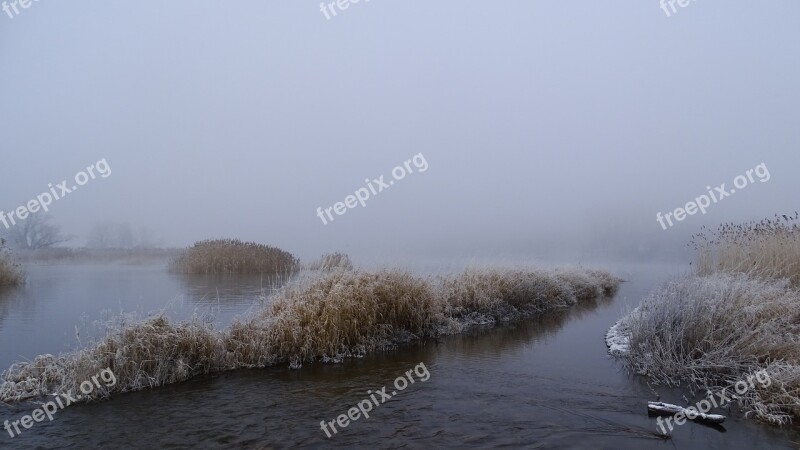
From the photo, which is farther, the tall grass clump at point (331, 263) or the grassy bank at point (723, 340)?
the tall grass clump at point (331, 263)

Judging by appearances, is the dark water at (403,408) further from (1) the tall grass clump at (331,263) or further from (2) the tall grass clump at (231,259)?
(2) the tall grass clump at (231,259)

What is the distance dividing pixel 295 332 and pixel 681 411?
240 inches

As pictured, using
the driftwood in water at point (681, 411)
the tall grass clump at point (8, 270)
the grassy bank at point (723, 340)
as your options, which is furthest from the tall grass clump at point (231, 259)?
the driftwood in water at point (681, 411)

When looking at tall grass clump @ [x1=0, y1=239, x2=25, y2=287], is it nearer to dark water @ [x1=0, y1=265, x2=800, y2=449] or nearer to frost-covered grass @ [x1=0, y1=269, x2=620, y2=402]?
dark water @ [x1=0, y1=265, x2=800, y2=449]

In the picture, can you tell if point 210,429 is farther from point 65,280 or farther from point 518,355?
point 65,280

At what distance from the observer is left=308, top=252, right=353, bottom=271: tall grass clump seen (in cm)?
1093

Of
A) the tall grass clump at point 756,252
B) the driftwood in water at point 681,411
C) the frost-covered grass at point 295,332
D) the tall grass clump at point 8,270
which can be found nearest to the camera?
the driftwood in water at point 681,411

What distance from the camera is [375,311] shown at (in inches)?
394

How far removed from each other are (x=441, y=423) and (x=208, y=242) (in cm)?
2278

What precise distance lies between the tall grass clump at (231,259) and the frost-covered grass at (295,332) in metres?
12.1

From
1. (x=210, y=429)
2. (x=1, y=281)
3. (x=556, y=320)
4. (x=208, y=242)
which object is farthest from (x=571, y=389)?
(x=208, y=242)

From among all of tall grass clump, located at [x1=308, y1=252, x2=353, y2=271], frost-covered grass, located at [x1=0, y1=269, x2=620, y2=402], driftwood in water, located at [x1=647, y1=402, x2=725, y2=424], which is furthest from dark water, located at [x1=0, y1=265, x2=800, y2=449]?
tall grass clump, located at [x1=308, y1=252, x2=353, y2=271]

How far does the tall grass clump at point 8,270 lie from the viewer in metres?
15.8

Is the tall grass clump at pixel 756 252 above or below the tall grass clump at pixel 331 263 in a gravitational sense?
below
